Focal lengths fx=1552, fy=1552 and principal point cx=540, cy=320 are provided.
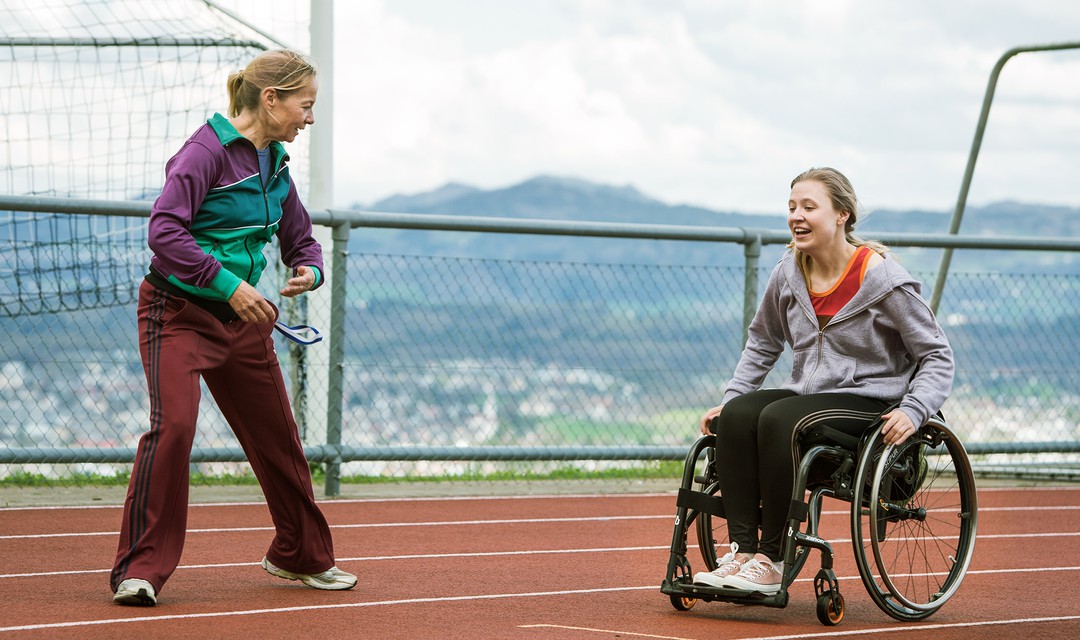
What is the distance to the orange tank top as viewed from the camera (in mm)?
4629

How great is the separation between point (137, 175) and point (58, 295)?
131cm

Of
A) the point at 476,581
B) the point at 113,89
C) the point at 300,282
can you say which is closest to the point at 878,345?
the point at 476,581

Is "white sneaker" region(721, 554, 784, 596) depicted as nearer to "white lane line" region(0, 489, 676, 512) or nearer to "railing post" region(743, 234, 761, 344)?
"white lane line" region(0, 489, 676, 512)

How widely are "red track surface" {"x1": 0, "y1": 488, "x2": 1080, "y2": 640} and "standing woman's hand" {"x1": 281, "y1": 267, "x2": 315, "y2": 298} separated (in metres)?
0.94

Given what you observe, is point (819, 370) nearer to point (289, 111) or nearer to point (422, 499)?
point (289, 111)

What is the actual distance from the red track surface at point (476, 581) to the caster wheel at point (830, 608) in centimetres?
4

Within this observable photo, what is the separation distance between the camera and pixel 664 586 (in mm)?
4527

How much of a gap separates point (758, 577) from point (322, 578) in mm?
1408

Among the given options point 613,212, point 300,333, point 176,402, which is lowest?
point 613,212

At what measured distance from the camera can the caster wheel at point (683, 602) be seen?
4.64 metres

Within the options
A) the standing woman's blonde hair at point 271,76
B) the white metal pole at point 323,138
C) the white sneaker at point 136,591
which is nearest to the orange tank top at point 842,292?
the standing woman's blonde hair at point 271,76

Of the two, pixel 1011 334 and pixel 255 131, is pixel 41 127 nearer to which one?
pixel 255 131

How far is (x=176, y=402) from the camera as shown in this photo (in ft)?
14.5

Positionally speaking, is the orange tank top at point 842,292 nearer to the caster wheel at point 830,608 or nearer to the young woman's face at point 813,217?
the young woman's face at point 813,217
